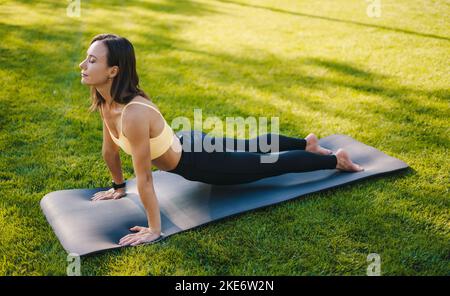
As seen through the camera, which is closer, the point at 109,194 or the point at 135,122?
the point at 135,122

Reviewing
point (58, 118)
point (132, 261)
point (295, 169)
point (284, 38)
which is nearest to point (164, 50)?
point (284, 38)

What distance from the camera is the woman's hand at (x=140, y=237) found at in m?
2.50

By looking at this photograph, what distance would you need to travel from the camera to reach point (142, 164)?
7.87 feet

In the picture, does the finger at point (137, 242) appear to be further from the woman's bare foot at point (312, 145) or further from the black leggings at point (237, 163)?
the woman's bare foot at point (312, 145)

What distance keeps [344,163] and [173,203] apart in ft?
4.13

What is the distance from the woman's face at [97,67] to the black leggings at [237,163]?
0.68 meters

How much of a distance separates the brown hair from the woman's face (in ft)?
0.08

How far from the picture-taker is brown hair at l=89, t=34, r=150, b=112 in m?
2.31
